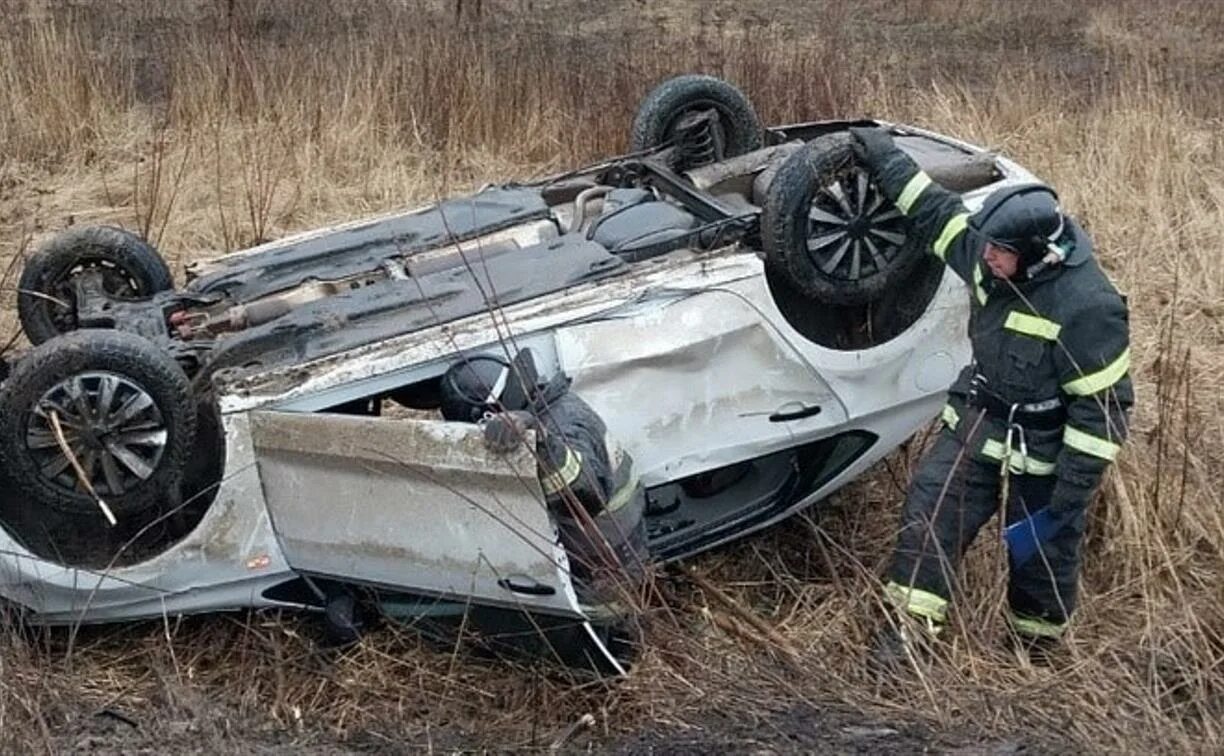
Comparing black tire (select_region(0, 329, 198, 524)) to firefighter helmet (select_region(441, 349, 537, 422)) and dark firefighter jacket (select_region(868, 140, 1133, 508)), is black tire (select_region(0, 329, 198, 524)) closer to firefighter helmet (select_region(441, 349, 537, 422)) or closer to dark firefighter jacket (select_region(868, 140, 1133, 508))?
firefighter helmet (select_region(441, 349, 537, 422))

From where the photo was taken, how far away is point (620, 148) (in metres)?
8.57

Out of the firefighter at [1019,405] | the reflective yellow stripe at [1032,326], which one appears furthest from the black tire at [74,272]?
the reflective yellow stripe at [1032,326]

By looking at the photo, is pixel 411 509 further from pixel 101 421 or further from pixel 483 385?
pixel 101 421

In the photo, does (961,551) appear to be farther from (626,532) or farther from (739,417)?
(626,532)

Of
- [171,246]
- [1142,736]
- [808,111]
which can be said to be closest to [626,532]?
[1142,736]

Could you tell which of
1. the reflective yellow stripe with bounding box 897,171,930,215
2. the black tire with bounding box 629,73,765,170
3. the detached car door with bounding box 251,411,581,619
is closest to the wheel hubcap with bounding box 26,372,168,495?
the detached car door with bounding box 251,411,581,619

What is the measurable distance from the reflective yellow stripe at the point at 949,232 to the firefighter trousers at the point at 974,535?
539 mm

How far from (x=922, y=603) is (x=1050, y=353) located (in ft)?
2.62

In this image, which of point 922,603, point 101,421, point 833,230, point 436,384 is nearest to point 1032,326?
point 833,230

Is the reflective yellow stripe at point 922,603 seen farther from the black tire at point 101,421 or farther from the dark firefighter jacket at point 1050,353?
the black tire at point 101,421

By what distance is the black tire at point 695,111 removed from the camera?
223 inches

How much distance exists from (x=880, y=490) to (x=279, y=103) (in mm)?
5025

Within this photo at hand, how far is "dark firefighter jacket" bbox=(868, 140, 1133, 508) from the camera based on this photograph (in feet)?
13.4

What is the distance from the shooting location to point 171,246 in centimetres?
762
